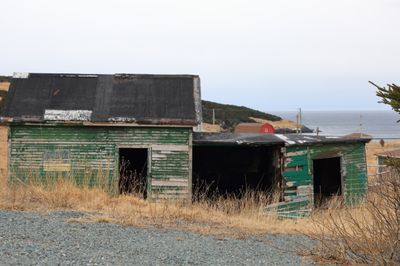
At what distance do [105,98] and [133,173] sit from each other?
2570 millimetres

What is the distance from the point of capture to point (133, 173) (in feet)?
53.3

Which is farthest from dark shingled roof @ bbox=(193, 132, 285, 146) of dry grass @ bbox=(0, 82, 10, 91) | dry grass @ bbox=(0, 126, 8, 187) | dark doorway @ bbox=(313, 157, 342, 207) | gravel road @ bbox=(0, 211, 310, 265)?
dry grass @ bbox=(0, 82, 10, 91)

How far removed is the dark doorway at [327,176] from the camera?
18.1 meters

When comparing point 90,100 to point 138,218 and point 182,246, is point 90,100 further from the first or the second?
point 182,246

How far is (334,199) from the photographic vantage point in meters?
15.5

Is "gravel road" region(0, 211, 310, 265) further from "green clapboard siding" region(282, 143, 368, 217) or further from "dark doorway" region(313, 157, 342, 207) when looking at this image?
"dark doorway" region(313, 157, 342, 207)

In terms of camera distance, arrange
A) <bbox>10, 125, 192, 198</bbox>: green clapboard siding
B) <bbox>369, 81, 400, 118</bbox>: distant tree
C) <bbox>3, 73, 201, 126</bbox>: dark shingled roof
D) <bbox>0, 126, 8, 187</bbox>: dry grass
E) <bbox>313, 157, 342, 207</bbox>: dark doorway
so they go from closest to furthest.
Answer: <bbox>369, 81, 400, 118</bbox>: distant tree → <bbox>10, 125, 192, 198</bbox>: green clapboard siding → <bbox>3, 73, 201, 126</bbox>: dark shingled roof → <bbox>0, 126, 8, 187</bbox>: dry grass → <bbox>313, 157, 342, 207</bbox>: dark doorway

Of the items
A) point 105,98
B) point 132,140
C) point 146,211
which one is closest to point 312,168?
point 132,140

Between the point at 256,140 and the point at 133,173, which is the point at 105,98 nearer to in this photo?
the point at 133,173

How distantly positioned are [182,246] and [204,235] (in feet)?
3.91

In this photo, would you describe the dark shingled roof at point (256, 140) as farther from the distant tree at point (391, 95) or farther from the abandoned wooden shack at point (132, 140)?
the distant tree at point (391, 95)

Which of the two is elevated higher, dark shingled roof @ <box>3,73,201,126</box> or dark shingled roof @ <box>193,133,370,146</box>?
dark shingled roof @ <box>3,73,201,126</box>

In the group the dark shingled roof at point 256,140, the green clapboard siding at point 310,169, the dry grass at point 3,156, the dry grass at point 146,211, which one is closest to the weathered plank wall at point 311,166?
the green clapboard siding at point 310,169

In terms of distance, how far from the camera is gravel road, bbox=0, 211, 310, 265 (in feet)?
22.0
